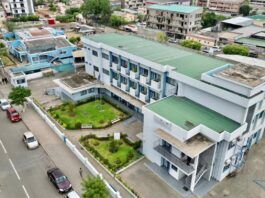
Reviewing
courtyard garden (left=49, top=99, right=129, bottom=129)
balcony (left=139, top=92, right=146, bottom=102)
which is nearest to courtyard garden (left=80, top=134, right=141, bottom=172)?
courtyard garden (left=49, top=99, right=129, bottom=129)

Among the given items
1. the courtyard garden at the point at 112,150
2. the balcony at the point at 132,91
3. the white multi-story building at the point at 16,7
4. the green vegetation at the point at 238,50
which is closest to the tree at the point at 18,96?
the courtyard garden at the point at 112,150

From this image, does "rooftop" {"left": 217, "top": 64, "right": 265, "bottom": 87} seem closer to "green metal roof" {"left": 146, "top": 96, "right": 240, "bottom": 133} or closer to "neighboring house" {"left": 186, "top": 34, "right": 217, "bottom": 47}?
"green metal roof" {"left": 146, "top": 96, "right": 240, "bottom": 133}

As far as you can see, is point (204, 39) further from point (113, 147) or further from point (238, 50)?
point (113, 147)

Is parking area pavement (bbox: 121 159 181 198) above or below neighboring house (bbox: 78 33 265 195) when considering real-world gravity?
below

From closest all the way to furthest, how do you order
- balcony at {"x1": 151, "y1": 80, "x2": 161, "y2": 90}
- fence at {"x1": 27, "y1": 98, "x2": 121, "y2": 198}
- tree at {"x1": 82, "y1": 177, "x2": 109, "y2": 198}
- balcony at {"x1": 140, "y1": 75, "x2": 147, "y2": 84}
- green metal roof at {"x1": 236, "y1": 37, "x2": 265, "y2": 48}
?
1. tree at {"x1": 82, "y1": 177, "x2": 109, "y2": 198}
2. fence at {"x1": 27, "y1": 98, "x2": 121, "y2": 198}
3. balcony at {"x1": 151, "y1": 80, "x2": 161, "y2": 90}
4. balcony at {"x1": 140, "y1": 75, "x2": 147, "y2": 84}
5. green metal roof at {"x1": 236, "y1": 37, "x2": 265, "y2": 48}

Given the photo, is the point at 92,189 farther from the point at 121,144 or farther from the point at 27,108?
the point at 27,108

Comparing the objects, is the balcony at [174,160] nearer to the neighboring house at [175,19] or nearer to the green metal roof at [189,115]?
the green metal roof at [189,115]

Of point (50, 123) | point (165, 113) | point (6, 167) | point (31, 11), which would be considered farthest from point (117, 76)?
point (31, 11)
